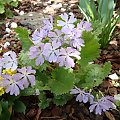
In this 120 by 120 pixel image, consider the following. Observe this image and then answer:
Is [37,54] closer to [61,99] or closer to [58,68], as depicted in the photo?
[58,68]

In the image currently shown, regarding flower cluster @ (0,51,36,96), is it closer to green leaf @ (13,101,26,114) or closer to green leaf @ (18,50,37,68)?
green leaf @ (18,50,37,68)

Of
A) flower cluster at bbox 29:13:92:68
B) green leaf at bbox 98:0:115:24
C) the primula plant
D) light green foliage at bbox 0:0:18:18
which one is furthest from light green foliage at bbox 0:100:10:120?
light green foliage at bbox 0:0:18:18

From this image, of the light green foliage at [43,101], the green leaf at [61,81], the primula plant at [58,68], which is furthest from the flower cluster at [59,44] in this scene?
the light green foliage at [43,101]

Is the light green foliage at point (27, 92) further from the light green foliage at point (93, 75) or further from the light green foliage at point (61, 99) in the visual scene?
the light green foliage at point (93, 75)

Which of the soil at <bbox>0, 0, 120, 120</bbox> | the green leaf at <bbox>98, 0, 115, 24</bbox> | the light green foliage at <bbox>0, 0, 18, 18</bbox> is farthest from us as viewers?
the light green foliage at <bbox>0, 0, 18, 18</bbox>

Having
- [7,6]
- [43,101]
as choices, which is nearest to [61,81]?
[43,101]

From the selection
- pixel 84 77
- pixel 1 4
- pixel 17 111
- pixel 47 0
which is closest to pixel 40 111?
pixel 17 111
